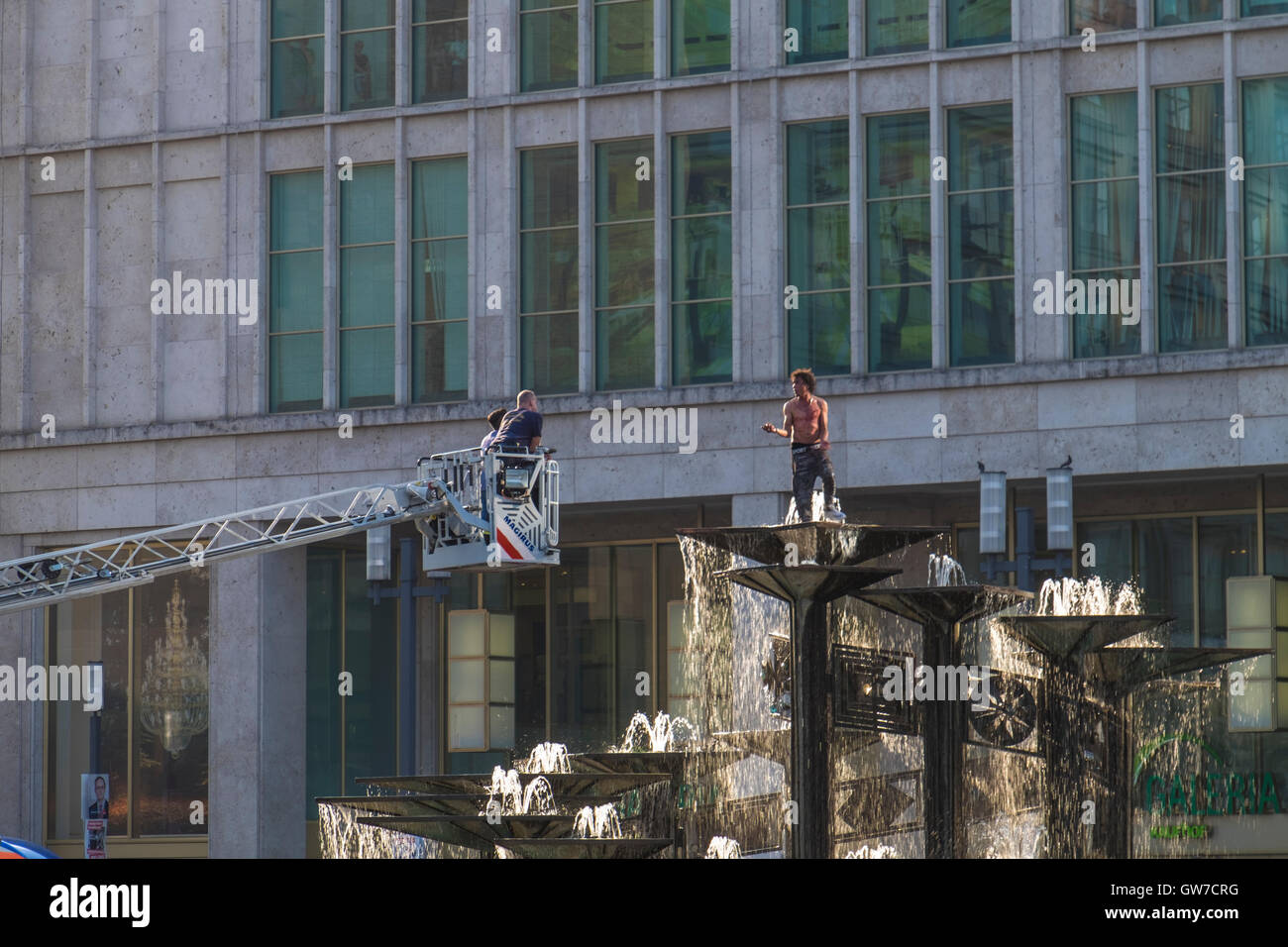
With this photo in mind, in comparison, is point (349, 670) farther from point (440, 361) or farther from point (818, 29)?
point (818, 29)

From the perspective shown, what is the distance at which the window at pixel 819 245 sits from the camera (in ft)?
99.7

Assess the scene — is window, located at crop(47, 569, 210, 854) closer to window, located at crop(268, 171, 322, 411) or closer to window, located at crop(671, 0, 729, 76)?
window, located at crop(268, 171, 322, 411)

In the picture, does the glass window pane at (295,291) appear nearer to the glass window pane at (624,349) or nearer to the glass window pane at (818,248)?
the glass window pane at (624,349)

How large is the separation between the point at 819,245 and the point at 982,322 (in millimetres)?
2566

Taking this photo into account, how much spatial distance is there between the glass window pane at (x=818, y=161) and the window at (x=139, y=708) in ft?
36.5

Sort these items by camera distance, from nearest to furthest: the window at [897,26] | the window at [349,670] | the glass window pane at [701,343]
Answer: the window at [897,26], the glass window pane at [701,343], the window at [349,670]

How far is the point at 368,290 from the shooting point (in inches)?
1289

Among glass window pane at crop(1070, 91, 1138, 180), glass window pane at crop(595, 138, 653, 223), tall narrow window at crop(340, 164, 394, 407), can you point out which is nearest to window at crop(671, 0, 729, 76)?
glass window pane at crop(595, 138, 653, 223)

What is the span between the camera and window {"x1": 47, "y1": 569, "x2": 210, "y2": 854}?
33.5m

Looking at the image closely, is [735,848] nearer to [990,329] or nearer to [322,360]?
[990,329]

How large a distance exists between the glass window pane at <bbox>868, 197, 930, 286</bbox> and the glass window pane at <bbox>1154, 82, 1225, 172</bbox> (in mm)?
3271

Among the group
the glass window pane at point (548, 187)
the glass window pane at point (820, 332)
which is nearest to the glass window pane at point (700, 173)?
the glass window pane at point (548, 187)
